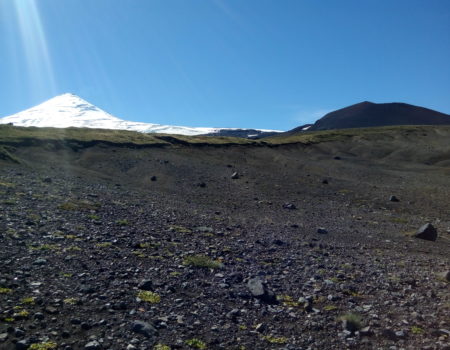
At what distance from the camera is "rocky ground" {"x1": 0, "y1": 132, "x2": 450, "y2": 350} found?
9.06 metres

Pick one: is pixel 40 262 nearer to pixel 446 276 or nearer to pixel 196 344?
pixel 196 344

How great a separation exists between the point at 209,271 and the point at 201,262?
611 millimetres

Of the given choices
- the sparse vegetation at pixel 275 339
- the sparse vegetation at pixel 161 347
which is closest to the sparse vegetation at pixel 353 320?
the sparse vegetation at pixel 275 339

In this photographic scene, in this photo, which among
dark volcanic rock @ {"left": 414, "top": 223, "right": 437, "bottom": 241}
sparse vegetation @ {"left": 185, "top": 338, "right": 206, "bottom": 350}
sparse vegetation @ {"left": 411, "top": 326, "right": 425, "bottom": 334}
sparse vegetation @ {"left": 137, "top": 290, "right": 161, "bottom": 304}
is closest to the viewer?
sparse vegetation @ {"left": 185, "top": 338, "right": 206, "bottom": 350}

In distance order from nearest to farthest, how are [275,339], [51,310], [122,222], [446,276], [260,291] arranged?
[51,310] → [275,339] → [260,291] → [446,276] → [122,222]

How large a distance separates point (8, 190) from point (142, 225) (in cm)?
911

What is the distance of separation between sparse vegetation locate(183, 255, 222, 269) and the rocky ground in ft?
0.23

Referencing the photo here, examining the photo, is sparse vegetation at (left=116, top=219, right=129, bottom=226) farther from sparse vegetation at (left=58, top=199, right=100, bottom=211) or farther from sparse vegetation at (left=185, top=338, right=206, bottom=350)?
sparse vegetation at (left=185, top=338, right=206, bottom=350)

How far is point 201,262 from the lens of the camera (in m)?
13.9

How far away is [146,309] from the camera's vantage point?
9.88 m

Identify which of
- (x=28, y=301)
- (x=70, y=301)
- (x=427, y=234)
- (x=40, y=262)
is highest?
(x=40, y=262)

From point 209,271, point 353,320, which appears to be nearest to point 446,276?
point 353,320

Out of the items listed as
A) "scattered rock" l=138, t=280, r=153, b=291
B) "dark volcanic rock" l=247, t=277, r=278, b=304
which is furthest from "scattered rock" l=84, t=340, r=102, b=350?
"dark volcanic rock" l=247, t=277, r=278, b=304

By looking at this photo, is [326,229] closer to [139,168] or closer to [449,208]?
[449,208]
